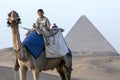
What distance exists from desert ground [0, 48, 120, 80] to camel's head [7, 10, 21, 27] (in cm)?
1152

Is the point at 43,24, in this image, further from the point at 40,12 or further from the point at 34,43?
the point at 34,43

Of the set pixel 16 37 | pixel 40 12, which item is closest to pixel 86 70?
pixel 40 12

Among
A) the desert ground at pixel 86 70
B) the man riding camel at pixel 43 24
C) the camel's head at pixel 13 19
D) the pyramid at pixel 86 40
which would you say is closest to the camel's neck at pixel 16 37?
the camel's head at pixel 13 19

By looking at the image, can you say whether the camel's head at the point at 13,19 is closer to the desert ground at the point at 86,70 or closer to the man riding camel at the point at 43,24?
the man riding camel at the point at 43,24

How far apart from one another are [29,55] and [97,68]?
35.4 metres

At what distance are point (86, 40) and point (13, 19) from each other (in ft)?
216

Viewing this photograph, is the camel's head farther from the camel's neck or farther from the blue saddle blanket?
the blue saddle blanket

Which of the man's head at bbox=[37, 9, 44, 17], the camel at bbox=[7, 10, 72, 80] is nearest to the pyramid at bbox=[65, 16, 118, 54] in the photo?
the camel at bbox=[7, 10, 72, 80]

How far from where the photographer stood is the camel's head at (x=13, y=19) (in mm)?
12984

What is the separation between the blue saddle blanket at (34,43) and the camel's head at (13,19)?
0.86m

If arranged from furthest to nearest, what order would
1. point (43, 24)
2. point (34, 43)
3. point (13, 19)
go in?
point (43, 24), point (34, 43), point (13, 19)

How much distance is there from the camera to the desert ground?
28.8 m

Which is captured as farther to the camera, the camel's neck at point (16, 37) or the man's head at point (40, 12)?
the man's head at point (40, 12)

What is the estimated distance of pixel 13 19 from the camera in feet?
42.5
